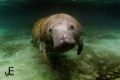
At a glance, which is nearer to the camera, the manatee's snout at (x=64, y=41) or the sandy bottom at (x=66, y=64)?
the manatee's snout at (x=64, y=41)

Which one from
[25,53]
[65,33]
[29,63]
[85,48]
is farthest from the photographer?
[85,48]

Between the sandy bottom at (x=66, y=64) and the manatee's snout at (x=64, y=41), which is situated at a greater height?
the manatee's snout at (x=64, y=41)

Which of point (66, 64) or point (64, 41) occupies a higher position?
point (64, 41)

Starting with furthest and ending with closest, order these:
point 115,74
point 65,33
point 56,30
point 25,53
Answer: point 25,53 → point 115,74 → point 56,30 → point 65,33

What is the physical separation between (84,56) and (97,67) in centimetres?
110

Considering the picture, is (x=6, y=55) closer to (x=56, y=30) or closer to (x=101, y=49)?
(x=56, y=30)

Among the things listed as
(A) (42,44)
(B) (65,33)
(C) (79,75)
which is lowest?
(C) (79,75)

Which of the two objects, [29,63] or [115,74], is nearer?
[115,74]

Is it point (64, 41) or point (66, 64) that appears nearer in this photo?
point (64, 41)

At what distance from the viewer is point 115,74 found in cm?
473

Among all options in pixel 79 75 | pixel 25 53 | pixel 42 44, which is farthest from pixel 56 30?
pixel 25 53

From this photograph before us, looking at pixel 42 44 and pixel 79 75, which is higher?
pixel 42 44

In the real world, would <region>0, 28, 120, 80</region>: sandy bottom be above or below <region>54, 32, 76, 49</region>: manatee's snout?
below

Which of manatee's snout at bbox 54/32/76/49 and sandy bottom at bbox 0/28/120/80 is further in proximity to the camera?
sandy bottom at bbox 0/28/120/80
